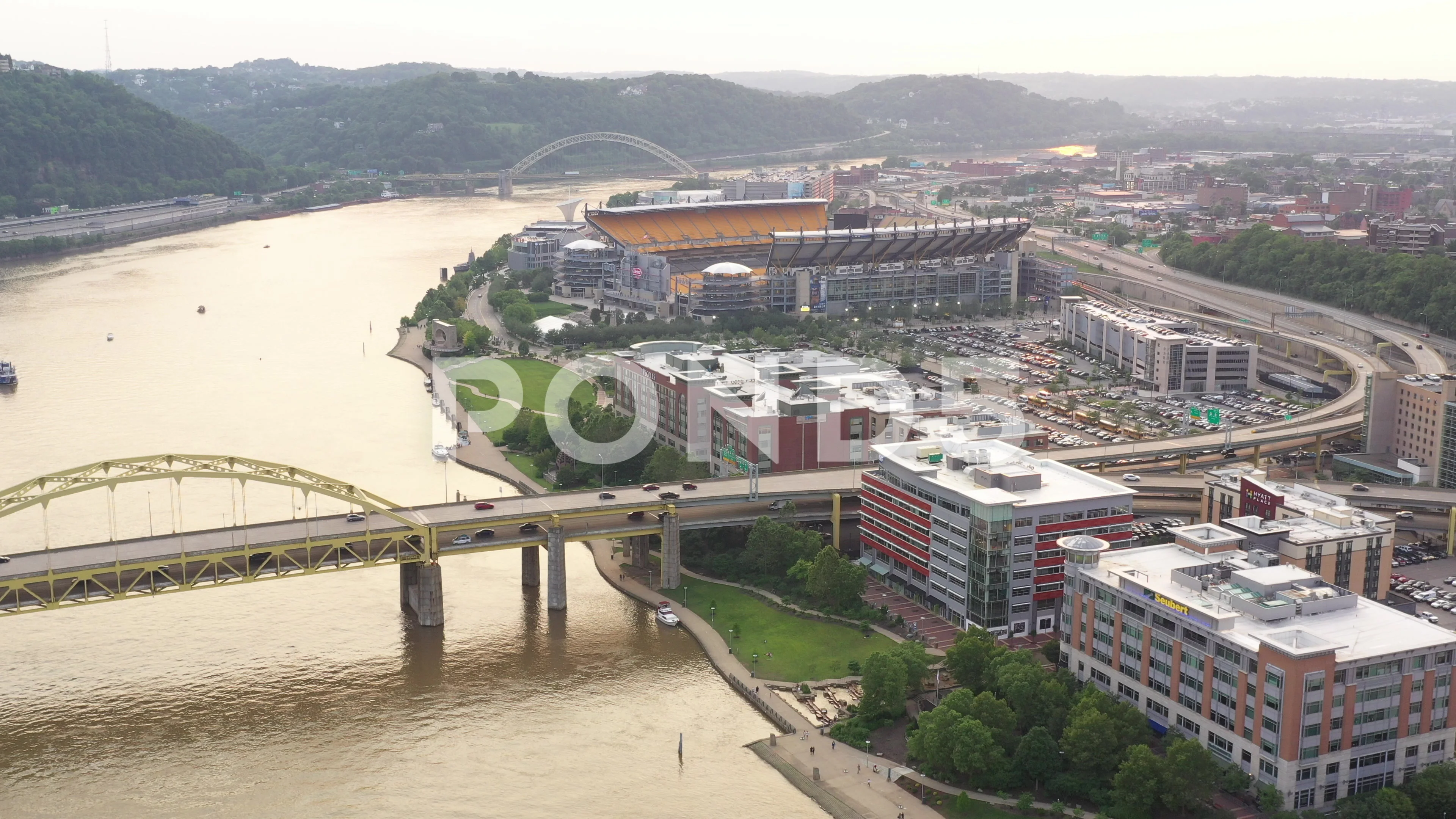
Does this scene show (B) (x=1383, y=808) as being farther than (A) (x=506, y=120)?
No

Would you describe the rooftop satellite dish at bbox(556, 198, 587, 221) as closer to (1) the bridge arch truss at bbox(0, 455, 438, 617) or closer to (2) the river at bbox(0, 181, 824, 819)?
(2) the river at bbox(0, 181, 824, 819)

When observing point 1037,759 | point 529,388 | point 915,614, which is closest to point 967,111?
point 529,388

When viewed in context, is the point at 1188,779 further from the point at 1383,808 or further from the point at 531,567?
the point at 531,567

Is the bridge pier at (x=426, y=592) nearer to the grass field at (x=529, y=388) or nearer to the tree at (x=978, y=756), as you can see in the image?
the tree at (x=978, y=756)

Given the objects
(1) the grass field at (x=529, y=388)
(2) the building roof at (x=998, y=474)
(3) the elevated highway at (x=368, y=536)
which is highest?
(2) the building roof at (x=998, y=474)

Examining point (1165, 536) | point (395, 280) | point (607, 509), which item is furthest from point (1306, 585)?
point (395, 280)

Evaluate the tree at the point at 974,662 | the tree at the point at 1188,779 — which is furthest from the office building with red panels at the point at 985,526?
the tree at the point at 1188,779

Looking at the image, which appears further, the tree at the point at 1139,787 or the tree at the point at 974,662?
the tree at the point at 974,662
